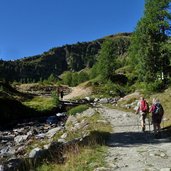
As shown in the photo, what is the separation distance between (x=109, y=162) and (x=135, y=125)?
44.5 feet

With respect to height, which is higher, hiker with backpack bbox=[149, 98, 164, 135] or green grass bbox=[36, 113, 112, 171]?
hiker with backpack bbox=[149, 98, 164, 135]

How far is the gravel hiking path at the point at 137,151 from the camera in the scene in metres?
13.8

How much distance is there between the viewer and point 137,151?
1683 centimetres

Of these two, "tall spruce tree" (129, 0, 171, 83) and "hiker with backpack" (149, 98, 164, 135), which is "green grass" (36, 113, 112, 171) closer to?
"hiker with backpack" (149, 98, 164, 135)

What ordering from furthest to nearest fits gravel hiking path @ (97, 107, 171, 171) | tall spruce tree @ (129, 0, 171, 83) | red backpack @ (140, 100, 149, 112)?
tall spruce tree @ (129, 0, 171, 83) < red backpack @ (140, 100, 149, 112) < gravel hiking path @ (97, 107, 171, 171)

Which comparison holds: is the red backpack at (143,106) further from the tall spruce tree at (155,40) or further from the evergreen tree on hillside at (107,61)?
the evergreen tree on hillside at (107,61)

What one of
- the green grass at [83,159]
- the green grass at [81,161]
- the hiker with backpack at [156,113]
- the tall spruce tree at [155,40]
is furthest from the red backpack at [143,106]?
the tall spruce tree at [155,40]

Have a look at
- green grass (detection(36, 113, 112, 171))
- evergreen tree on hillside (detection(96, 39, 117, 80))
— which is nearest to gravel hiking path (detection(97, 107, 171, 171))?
green grass (detection(36, 113, 112, 171))

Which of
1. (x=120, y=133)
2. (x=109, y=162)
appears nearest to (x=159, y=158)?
(x=109, y=162)

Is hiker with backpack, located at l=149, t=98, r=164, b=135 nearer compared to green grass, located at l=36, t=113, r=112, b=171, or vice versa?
green grass, located at l=36, t=113, r=112, b=171

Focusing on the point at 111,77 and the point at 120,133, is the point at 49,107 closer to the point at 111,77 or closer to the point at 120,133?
the point at 120,133

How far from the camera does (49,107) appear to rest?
2192 inches

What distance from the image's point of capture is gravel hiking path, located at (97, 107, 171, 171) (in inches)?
544

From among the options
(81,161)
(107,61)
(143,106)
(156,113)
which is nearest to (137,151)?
(81,161)
